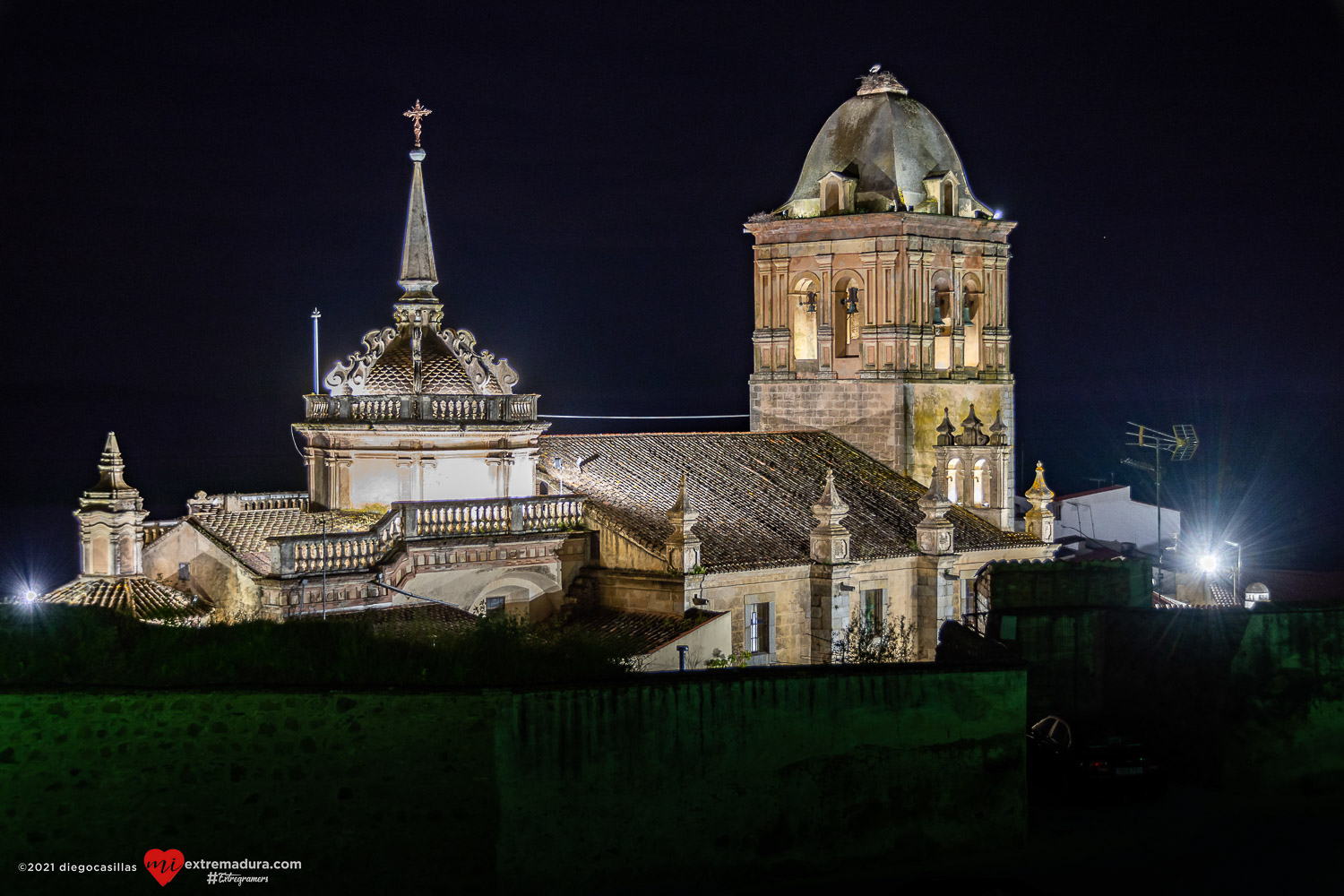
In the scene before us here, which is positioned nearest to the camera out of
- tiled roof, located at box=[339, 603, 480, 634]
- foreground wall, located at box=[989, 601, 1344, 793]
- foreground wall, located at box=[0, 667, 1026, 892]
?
foreground wall, located at box=[0, 667, 1026, 892]

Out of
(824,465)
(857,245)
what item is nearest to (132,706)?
(824,465)

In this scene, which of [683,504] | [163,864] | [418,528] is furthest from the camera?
[683,504]

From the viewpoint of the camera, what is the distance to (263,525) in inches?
1496

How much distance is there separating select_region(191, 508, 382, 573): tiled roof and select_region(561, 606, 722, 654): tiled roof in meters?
4.80

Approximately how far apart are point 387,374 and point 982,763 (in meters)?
19.3

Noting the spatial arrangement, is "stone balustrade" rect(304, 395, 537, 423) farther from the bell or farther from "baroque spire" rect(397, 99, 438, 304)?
the bell

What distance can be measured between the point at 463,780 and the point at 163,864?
10.7 ft

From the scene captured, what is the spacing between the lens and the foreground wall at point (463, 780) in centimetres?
1939

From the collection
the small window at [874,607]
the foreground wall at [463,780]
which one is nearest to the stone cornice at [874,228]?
the small window at [874,607]

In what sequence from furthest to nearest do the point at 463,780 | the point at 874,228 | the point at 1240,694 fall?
1. the point at 874,228
2. the point at 1240,694
3. the point at 463,780

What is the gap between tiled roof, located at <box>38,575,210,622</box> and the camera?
3416 cm

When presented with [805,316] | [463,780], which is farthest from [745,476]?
[463,780]

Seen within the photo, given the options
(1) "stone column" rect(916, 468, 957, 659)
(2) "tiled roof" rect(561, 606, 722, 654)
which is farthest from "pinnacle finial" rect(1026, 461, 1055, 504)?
(2) "tiled roof" rect(561, 606, 722, 654)

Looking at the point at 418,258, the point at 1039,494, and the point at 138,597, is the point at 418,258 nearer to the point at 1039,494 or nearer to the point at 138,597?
the point at 138,597
